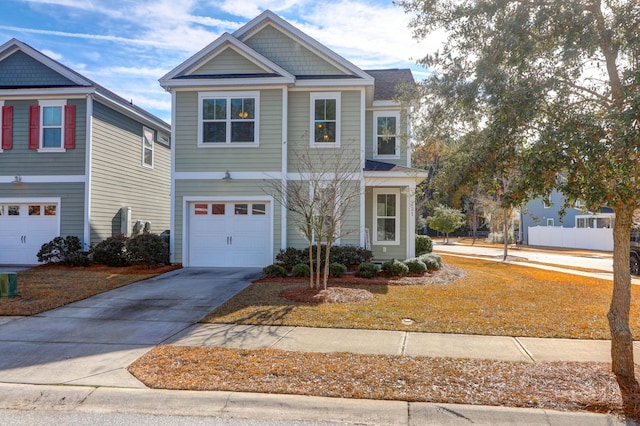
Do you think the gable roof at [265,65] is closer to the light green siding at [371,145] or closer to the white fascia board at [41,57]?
the light green siding at [371,145]

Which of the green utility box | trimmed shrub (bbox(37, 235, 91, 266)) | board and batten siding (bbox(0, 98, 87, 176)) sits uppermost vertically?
board and batten siding (bbox(0, 98, 87, 176))

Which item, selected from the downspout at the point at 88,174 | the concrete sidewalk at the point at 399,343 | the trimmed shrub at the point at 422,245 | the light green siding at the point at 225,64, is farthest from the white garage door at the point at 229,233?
the concrete sidewalk at the point at 399,343

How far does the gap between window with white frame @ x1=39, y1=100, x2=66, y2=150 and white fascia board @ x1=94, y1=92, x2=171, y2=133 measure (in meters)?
A: 1.46

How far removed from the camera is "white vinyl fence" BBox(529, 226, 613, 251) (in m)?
30.0

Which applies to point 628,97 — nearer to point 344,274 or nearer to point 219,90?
point 344,274

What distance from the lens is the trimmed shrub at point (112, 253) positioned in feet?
48.6

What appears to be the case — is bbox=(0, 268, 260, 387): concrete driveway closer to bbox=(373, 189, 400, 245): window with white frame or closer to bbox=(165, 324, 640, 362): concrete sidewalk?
bbox=(165, 324, 640, 362): concrete sidewalk

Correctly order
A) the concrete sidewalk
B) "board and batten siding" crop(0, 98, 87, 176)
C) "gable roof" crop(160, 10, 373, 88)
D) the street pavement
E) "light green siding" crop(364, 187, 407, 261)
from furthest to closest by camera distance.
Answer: "light green siding" crop(364, 187, 407, 261) → "board and batten siding" crop(0, 98, 87, 176) → "gable roof" crop(160, 10, 373, 88) → the concrete sidewalk → the street pavement

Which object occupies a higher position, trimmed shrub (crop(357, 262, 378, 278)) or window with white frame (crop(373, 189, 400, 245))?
window with white frame (crop(373, 189, 400, 245))

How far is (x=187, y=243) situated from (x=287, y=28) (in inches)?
321

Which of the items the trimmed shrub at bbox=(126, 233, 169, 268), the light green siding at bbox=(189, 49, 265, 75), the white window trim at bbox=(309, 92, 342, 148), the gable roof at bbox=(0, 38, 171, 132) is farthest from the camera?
the gable roof at bbox=(0, 38, 171, 132)

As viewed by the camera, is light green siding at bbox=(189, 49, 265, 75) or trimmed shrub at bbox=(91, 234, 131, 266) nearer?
trimmed shrub at bbox=(91, 234, 131, 266)

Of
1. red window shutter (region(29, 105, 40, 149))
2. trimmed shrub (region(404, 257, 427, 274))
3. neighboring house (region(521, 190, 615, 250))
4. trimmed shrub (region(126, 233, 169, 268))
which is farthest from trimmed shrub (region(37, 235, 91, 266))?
neighboring house (region(521, 190, 615, 250))

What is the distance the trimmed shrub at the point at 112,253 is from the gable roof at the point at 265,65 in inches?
216
